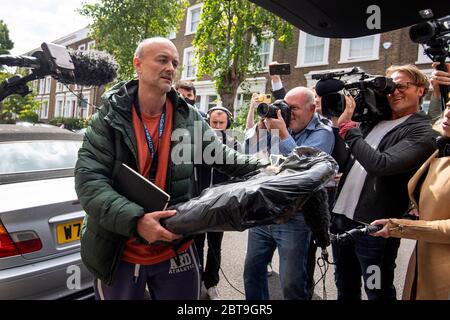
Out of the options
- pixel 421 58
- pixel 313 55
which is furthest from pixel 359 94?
pixel 313 55

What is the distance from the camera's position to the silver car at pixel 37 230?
7.58 ft

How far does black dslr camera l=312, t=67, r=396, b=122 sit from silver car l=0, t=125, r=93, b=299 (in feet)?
6.43

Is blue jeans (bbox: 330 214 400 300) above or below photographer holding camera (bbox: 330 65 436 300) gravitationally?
below

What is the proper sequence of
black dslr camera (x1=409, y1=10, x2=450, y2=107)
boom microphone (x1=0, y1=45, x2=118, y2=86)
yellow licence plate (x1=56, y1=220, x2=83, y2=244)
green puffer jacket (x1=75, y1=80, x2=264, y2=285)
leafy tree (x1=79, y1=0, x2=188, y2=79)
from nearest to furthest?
green puffer jacket (x1=75, y1=80, x2=264, y2=285)
black dslr camera (x1=409, y1=10, x2=450, y2=107)
yellow licence plate (x1=56, y1=220, x2=83, y2=244)
boom microphone (x1=0, y1=45, x2=118, y2=86)
leafy tree (x1=79, y1=0, x2=188, y2=79)

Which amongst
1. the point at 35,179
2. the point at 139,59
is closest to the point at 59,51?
the point at 35,179

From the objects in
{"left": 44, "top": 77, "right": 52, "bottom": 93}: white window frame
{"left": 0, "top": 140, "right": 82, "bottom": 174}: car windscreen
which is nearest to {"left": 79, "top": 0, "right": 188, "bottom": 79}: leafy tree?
{"left": 0, "top": 140, "right": 82, "bottom": 174}: car windscreen

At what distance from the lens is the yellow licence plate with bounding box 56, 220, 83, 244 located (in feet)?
8.45

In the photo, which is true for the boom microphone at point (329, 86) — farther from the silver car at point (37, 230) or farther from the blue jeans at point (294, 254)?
the silver car at point (37, 230)

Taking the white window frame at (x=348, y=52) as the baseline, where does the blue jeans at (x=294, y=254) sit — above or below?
below

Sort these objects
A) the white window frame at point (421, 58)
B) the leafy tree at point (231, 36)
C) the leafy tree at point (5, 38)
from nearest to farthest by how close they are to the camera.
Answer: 1. the leafy tree at point (231, 36)
2. the white window frame at point (421, 58)
3. the leafy tree at point (5, 38)

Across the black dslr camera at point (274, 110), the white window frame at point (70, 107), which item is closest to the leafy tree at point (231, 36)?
the black dslr camera at point (274, 110)

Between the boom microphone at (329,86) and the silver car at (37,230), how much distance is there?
194cm

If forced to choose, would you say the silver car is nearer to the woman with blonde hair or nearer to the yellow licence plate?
the yellow licence plate
